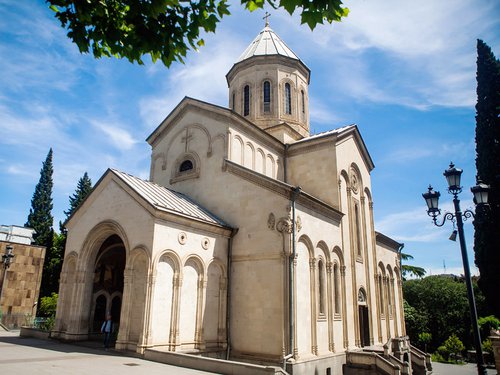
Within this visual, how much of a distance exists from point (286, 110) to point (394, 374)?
1535 cm

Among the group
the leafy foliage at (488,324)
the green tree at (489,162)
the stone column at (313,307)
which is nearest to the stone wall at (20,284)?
the stone column at (313,307)

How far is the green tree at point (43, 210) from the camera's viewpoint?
3934cm

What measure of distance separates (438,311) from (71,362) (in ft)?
117

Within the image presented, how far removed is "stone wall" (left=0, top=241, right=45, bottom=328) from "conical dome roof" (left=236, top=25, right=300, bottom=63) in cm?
2305

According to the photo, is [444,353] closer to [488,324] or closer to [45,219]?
[488,324]

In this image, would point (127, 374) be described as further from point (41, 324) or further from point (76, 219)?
point (41, 324)

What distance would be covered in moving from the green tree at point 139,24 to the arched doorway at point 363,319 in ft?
53.4

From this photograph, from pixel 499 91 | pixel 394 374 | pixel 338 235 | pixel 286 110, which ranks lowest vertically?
pixel 394 374

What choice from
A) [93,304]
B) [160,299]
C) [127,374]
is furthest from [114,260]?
[127,374]

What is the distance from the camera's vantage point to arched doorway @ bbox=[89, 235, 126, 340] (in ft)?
51.6

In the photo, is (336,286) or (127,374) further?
(336,286)

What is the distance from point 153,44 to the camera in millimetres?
5340

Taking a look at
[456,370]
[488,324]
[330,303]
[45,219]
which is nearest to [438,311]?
[488,324]

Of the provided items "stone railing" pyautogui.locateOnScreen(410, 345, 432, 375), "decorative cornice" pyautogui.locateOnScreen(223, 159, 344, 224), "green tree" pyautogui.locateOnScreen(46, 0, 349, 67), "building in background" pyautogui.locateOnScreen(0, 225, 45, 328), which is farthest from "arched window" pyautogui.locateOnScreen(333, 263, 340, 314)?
"building in background" pyautogui.locateOnScreen(0, 225, 45, 328)
